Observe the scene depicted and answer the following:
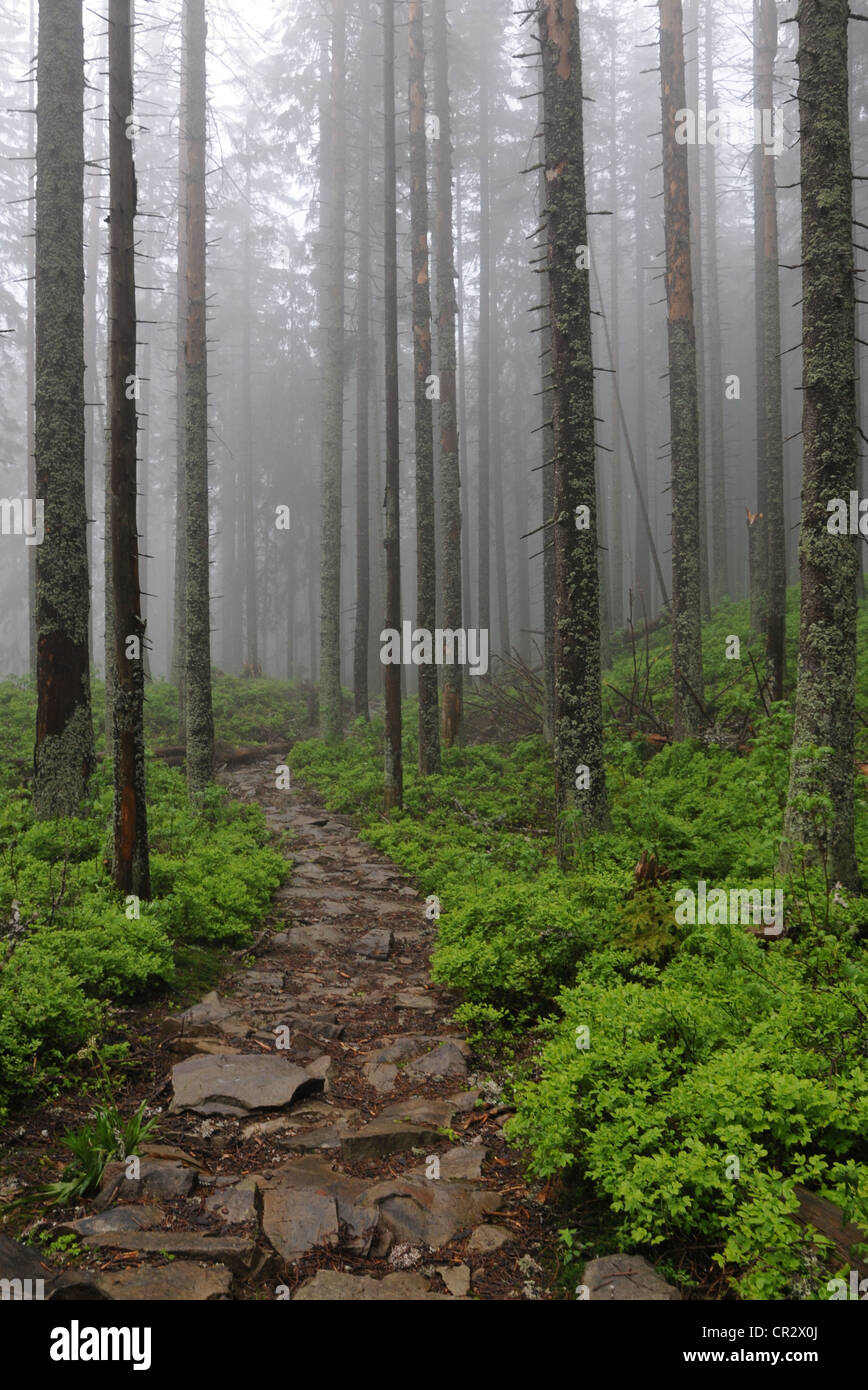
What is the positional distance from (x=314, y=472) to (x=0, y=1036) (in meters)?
36.8

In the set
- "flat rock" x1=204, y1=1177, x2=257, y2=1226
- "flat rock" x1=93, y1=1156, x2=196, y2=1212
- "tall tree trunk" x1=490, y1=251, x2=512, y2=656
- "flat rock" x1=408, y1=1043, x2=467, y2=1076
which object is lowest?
"flat rock" x1=408, y1=1043, x2=467, y2=1076

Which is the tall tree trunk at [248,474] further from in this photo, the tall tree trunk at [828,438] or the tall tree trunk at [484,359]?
the tall tree trunk at [828,438]

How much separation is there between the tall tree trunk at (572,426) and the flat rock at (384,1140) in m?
4.16

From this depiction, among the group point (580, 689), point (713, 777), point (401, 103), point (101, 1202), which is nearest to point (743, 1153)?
Result: point (101, 1202)

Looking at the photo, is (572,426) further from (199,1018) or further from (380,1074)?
(199,1018)

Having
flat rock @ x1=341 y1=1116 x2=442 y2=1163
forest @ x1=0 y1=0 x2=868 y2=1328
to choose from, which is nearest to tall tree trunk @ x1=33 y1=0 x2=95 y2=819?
forest @ x1=0 y1=0 x2=868 y2=1328

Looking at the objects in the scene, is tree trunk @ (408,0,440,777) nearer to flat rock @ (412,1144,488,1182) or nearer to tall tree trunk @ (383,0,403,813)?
tall tree trunk @ (383,0,403,813)

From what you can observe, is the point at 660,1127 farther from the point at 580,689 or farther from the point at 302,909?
the point at 302,909

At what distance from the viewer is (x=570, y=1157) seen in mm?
3506

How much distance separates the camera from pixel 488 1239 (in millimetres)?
3498

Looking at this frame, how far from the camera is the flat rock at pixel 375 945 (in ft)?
25.3

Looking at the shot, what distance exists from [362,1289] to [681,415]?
1212 cm

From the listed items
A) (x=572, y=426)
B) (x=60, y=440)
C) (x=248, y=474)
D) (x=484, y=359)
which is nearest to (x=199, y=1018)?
(x=60, y=440)

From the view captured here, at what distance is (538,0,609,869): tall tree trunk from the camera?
8312 mm
